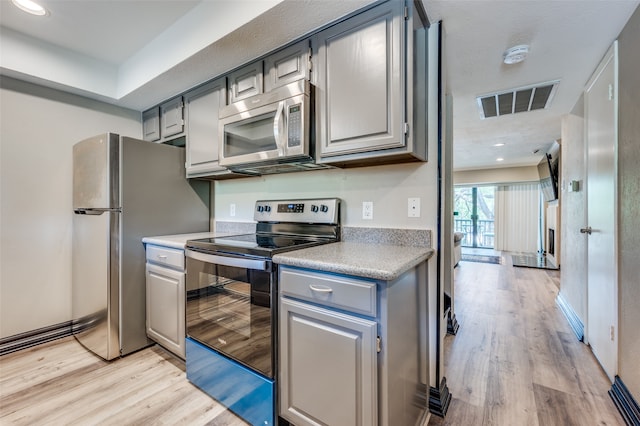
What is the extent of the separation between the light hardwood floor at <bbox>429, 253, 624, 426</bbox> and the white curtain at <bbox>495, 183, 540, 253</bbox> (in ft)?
14.8

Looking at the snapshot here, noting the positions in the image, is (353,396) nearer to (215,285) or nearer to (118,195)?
(215,285)

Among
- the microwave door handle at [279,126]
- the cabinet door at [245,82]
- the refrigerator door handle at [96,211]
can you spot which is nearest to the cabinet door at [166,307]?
the refrigerator door handle at [96,211]

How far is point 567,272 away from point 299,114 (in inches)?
135

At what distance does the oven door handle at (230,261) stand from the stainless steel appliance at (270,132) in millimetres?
659

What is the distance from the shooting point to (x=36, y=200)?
2.38 m

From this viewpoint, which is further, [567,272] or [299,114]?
[567,272]

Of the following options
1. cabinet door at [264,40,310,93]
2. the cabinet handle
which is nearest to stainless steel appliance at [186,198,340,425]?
the cabinet handle

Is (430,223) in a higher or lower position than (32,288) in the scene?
higher

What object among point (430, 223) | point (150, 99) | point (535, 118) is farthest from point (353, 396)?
point (535, 118)

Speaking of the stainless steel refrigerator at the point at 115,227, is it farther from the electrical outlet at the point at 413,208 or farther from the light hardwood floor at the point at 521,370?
the light hardwood floor at the point at 521,370

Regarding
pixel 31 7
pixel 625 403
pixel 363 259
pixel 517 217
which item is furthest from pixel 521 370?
pixel 517 217

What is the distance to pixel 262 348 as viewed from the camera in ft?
4.56

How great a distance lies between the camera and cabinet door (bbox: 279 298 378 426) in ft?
3.50

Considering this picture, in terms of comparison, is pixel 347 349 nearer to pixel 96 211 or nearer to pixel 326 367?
pixel 326 367
